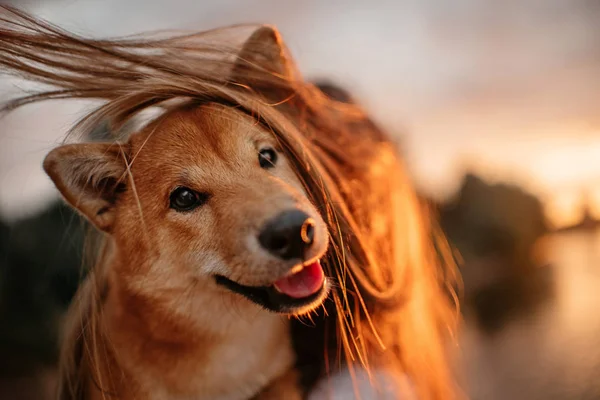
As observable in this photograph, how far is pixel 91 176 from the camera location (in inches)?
53.7

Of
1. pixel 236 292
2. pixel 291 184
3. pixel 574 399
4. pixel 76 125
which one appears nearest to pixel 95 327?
pixel 236 292

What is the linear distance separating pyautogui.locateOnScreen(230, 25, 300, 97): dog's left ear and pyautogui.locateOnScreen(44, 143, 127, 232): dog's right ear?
0.39m

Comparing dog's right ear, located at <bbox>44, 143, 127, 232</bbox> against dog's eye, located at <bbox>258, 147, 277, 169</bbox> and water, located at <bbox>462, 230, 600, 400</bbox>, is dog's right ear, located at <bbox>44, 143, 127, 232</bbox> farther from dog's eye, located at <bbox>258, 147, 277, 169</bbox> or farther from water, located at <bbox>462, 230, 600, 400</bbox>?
water, located at <bbox>462, 230, 600, 400</bbox>

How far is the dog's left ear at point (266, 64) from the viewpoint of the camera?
134cm

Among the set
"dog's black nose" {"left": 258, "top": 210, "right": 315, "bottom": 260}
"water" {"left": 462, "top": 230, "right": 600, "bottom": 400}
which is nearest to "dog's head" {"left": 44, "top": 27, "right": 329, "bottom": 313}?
"dog's black nose" {"left": 258, "top": 210, "right": 315, "bottom": 260}

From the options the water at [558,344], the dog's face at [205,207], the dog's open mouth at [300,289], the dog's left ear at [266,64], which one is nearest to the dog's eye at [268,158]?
the dog's face at [205,207]


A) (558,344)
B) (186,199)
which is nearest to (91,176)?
(186,199)

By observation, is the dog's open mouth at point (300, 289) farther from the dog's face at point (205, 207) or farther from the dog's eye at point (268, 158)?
the dog's eye at point (268, 158)

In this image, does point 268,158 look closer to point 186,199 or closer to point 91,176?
point 186,199

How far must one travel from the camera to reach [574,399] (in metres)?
4.16

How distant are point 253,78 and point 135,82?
0.32m

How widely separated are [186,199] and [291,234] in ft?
1.22

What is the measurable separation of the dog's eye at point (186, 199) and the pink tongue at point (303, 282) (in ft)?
1.06

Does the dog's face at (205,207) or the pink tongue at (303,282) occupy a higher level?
the dog's face at (205,207)
